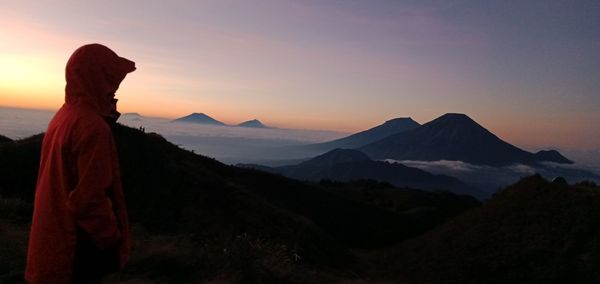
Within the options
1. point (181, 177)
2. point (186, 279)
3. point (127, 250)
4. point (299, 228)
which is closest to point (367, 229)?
point (299, 228)

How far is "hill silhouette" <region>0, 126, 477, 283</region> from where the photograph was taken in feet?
33.7

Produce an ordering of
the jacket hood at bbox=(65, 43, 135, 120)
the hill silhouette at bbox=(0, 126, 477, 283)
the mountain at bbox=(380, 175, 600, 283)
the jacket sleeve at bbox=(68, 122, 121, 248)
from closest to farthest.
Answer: the jacket sleeve at bbox=(68, 122, 121, 248)
the jacket hood at bbox=(65, 43, 135, 120)
the hill silhouette at bbox=(0, 126, 477, 283)
the mountain at bbox=(380, 175, 600, 283)

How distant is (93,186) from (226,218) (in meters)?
16.5

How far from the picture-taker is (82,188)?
3.17m

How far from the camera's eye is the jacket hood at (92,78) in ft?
11.5

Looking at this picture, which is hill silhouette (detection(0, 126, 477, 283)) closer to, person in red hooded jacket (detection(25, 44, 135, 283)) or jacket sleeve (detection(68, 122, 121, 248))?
person in red hooded jacket (detection(25, 44, 135, 283))

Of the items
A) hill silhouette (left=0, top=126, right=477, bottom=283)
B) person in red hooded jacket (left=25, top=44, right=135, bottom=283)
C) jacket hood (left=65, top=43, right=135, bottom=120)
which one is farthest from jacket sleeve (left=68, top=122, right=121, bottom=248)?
hill silhouette (left=0, top=126, right=477, bottom=283)

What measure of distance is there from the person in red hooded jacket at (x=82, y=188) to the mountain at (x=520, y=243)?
10.9m

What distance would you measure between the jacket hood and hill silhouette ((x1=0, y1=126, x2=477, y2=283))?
6.51 meters

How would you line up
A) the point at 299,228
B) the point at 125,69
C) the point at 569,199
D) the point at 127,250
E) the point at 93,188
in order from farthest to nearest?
the point at 299,228, the point at 569,199, the point at 125,69, the point at 127,250, the point at 93,188

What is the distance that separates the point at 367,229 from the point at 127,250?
90.3 ft

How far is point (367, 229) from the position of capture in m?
30.0

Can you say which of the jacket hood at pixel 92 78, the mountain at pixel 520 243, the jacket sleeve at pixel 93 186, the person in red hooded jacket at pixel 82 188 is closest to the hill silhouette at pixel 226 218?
the mountain at pixel 520 243

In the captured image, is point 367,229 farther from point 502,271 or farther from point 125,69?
point 125,69
